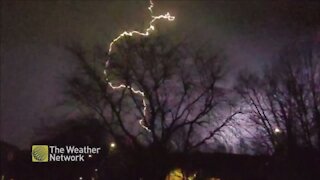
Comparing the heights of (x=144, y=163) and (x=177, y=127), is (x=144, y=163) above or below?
below

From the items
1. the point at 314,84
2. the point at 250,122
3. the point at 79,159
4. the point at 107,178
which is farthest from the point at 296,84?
the point at 79,159

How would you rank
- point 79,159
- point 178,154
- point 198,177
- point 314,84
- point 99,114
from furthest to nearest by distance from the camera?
point 79,159, point 198,177, point 178,154, point 314,84, point 99,114

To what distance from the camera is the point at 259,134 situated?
3278cm

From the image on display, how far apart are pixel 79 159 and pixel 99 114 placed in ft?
62.2

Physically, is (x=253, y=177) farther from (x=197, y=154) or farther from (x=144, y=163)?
(x=144, y=163)

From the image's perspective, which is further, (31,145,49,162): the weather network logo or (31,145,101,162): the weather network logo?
(31,145,101,162): the weather network logo

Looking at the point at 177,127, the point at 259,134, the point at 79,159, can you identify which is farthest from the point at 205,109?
the point at 79,159

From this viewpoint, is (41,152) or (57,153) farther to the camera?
(57,153)

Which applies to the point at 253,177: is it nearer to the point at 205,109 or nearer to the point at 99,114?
the point at 205,109

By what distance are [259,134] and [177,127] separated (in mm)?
9825

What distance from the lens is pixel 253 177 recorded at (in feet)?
117

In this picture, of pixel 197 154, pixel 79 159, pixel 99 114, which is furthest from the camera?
pixel 79 159

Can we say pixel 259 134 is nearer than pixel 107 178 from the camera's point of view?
Yes

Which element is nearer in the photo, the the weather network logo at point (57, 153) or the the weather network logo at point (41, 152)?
the the weather network logo at point (41, 152)
